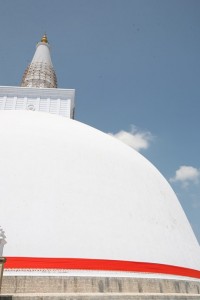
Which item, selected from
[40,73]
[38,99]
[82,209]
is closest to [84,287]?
[82,209]

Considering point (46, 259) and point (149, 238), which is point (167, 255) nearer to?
point (149, 238)

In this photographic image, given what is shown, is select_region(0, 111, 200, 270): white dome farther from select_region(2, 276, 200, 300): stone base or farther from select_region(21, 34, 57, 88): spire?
select_region(21, 34, 57, 88): spire

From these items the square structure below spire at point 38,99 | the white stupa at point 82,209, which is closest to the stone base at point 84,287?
the white stupa at point 82,209

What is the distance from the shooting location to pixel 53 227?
19.2 feet

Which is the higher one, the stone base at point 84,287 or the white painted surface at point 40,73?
the white painted surface at point 40,73

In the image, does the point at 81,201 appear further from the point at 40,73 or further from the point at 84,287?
the point at 40,73

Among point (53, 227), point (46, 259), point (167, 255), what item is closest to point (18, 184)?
point (53, 227)

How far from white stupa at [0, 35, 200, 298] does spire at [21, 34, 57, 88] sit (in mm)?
8473

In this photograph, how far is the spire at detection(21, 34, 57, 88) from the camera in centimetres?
1647

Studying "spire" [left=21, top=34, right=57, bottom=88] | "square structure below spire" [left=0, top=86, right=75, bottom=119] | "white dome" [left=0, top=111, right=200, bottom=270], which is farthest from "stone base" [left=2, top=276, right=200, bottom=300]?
"spire" [left=21, top=34, right=57, bottom=88]

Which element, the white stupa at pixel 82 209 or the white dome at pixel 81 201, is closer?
the white stupa at pixel 82 209

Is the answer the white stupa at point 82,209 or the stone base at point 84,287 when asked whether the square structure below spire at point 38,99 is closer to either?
the white stupa at point 82,209

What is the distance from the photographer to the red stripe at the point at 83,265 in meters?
5.41

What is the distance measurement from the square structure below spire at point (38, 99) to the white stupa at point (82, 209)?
22.1 ft
